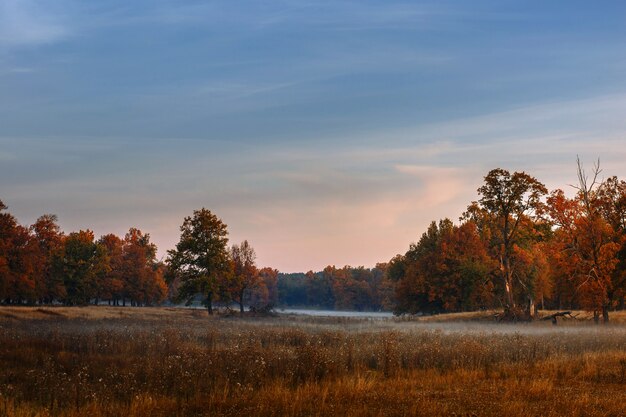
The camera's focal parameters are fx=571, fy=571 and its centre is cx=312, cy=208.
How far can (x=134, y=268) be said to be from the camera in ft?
346

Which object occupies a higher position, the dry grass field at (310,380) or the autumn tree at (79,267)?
the autumn tree at (79,267)

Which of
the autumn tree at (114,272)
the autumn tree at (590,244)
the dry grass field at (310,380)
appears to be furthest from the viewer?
the autumn tree at (114,272)

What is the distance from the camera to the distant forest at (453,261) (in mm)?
46594

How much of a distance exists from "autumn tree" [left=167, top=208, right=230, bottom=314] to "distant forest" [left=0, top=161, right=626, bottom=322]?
4.9 inches

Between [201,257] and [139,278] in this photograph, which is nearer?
[201,257]

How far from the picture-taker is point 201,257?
69.6m

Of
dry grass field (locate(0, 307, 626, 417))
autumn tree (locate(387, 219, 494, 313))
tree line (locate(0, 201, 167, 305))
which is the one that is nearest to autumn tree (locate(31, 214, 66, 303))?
tree line (locate(0, 201, 167, 305))

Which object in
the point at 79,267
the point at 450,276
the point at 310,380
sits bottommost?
the point at 310,380

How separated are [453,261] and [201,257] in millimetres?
31097

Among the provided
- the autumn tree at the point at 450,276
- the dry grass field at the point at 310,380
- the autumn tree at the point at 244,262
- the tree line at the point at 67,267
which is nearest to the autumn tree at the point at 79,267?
the tree line at the point at 67,267

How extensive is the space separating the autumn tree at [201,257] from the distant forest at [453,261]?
4.9 inches

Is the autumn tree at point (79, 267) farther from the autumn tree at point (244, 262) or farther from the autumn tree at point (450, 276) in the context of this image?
the autumn tree at point (450, 276)

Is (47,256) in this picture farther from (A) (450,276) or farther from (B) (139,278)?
(A) (450,276)

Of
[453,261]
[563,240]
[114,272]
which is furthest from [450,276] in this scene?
[114,272]
